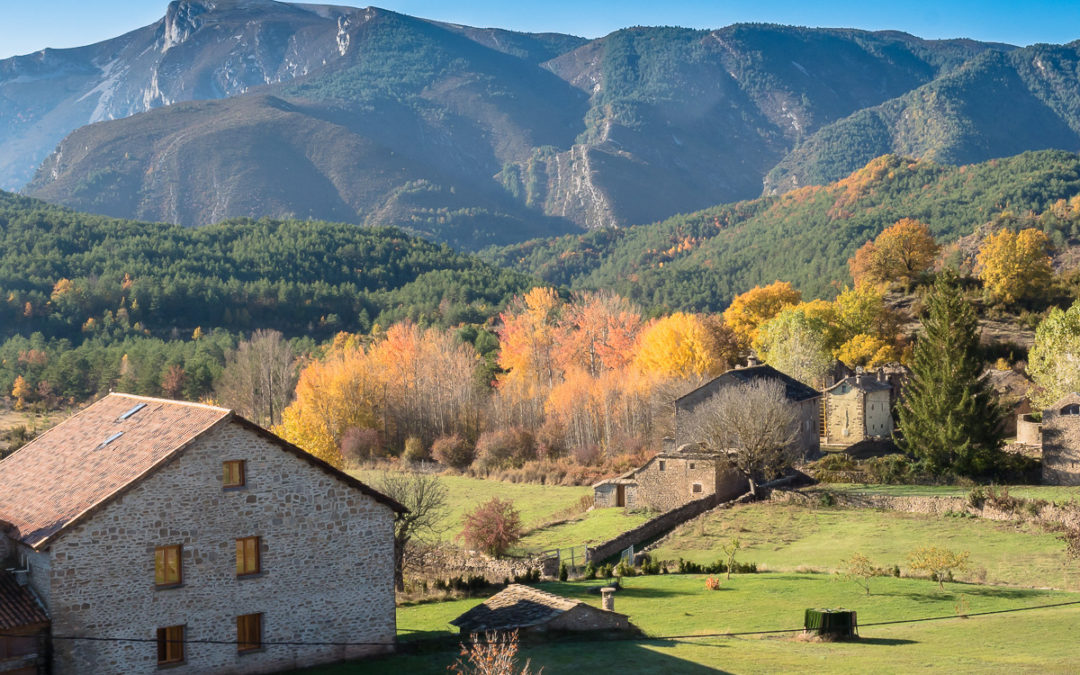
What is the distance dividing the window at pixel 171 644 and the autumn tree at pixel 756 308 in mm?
67749

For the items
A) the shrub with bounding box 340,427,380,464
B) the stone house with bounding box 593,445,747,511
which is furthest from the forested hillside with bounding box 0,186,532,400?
the stone house with bounding box 593,445,747,511

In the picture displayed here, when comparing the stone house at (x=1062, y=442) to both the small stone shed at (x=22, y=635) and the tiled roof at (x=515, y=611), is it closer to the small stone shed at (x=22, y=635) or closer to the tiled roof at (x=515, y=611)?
the tiled roof at (x=515, y=611)

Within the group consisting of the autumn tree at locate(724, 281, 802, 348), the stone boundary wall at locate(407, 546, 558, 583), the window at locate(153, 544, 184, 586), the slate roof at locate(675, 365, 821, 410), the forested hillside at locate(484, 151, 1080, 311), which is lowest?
the stone boundary wall at locate(407, 546, 558, 583)

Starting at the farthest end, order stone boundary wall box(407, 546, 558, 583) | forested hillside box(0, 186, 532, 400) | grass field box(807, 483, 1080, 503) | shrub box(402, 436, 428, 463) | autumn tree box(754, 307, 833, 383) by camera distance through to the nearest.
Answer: forested hillside box(0, 186, 532, 400), shrub box(402, 436, 428, 463), autumn tree box(754, 307, 833, 383), grass field box(807, 483, 1080, 503), stone boundary wall box(407, 546, 558, 583)

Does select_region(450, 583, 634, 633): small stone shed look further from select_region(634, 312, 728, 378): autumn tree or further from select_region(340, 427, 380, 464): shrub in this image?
select_region(340, 427, 380, 464): shrub

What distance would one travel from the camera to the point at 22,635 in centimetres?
2009

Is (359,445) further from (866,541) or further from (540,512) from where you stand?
(866,541)

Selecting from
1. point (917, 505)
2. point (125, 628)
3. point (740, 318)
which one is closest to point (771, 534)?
point (917, 505)

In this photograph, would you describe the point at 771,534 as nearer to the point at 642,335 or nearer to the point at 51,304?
the point at 642,335

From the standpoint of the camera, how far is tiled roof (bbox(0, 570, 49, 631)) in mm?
19984

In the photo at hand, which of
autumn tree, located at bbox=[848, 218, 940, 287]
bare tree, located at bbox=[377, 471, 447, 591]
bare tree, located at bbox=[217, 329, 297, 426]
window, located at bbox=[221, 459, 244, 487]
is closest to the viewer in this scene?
window, located at bbox=[221, 459, 244, 487]

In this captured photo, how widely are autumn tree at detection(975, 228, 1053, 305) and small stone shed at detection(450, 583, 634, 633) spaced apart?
64696 millimetres

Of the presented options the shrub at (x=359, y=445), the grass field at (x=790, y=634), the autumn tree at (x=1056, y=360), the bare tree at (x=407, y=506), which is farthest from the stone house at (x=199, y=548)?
the shrub at (x=359, y=445)

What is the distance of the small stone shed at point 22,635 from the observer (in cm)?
1995
